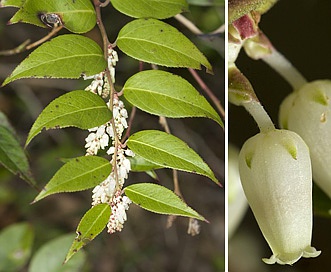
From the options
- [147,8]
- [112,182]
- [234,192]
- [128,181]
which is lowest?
[128,181]

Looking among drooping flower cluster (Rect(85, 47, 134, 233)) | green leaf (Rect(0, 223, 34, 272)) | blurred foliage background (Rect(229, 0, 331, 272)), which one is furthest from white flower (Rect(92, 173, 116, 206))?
green leaf (Rect(0, 223, 34, 272))

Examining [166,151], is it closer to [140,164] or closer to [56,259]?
[140,164]

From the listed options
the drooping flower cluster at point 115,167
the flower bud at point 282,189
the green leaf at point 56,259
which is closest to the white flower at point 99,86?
the drooping flower cluster at point 115,167

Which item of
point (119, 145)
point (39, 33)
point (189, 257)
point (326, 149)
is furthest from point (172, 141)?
point (189, 257)

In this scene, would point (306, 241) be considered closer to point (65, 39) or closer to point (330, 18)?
point (65, 39)

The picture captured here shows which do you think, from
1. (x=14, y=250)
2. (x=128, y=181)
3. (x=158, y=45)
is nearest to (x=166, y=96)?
(x=158, y=45)
